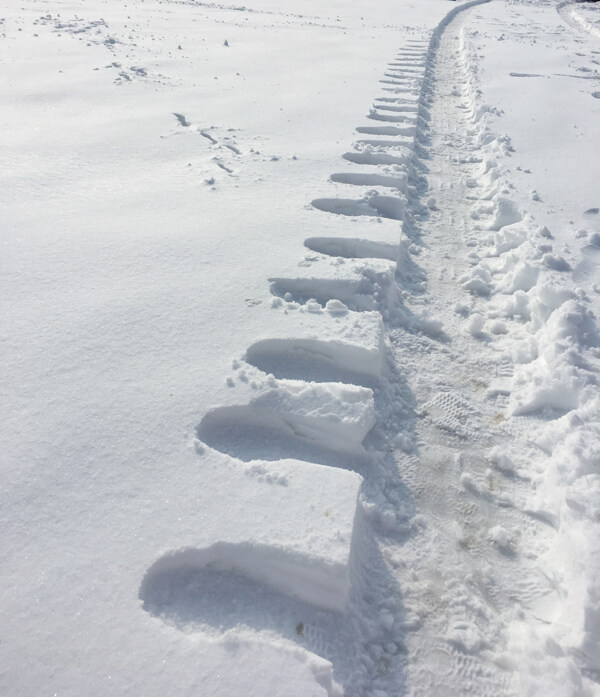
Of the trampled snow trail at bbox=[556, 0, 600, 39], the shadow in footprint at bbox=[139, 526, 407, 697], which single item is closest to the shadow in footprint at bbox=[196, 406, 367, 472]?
the shadow in footprint at bbox=[139, 526, 407, 697]

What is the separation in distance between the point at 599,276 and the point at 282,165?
6.39ft

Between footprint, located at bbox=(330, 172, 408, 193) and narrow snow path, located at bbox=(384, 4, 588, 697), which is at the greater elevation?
footprint, located at bbox=(330, 172, 408, 193)

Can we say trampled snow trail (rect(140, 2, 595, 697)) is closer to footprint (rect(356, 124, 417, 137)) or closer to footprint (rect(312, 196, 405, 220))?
footprint (rect(312, 196, 405, 220))

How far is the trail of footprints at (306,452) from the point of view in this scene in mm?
1312

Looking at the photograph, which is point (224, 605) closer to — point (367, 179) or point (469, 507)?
point (469, 507)

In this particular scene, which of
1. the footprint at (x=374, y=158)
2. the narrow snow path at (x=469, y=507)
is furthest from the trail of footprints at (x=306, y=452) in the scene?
the footprint at (x=374, y=158)

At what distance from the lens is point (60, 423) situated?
1.60 metres

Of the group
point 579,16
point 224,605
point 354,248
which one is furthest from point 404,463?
point 579,16

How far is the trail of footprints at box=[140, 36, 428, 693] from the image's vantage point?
1312 millimetres

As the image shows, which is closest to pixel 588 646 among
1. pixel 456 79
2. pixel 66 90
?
pixel 66 90

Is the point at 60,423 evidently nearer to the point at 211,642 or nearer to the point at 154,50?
the point at 211,642

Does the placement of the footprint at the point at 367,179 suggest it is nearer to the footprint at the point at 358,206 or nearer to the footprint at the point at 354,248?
the footprint at the point at 358,206

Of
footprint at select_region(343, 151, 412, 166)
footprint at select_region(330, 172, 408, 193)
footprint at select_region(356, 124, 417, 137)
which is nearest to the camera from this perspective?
footprint at select_region(330, 172, 408, 193)

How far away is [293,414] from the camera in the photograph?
1.74m
